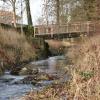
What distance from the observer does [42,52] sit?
100 feet

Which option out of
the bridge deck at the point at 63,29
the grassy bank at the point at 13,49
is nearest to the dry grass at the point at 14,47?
the grassy bank at the point at 13,49

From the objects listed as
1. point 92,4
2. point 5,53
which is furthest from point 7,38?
point 92,4

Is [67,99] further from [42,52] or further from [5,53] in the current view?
[42,52]

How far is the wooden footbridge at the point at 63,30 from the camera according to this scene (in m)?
36.5

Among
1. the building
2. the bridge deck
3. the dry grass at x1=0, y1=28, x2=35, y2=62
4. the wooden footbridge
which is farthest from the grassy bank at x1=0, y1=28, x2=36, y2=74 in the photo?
the building

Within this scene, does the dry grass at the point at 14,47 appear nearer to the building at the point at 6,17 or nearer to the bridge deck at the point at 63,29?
the bridge deck at the point at 63,29

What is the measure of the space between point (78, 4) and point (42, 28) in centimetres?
892

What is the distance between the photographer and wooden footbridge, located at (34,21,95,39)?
36.5 metres

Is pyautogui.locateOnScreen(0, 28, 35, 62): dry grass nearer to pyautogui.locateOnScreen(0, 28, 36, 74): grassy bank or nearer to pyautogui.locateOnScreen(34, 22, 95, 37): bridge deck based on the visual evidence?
pyautogui.locateOnScreen(0, 28, 36, 74): grassy bank

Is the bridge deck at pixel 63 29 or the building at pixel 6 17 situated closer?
the bridge deck at pixel 63 29

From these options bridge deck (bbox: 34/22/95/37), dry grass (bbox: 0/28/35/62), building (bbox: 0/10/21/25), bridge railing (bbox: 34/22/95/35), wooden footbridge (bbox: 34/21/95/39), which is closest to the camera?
dry grass (bbox: 0/28/35/62)

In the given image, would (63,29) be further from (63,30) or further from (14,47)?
(14,47)

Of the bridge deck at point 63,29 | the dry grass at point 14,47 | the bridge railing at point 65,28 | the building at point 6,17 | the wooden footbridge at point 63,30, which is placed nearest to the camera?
the dry grass at point 14,47

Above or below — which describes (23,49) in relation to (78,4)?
below
